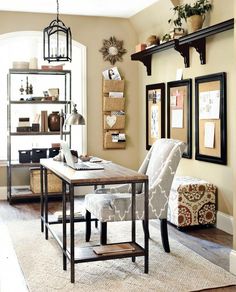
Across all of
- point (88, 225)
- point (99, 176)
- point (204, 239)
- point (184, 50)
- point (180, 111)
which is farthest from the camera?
point (180, 111)

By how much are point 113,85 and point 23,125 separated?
1.44 meters

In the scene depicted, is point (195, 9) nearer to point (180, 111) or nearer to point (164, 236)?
point (180, 111)

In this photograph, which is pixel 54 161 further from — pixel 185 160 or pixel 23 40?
pixel 23 40

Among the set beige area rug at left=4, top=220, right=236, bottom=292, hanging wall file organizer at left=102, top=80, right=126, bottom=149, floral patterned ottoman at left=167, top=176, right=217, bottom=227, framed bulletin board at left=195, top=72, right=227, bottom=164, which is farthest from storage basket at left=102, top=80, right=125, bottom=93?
beige area rug at left=4, top=220, right=236, bottom=292

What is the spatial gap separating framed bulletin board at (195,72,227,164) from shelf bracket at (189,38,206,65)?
0.22m

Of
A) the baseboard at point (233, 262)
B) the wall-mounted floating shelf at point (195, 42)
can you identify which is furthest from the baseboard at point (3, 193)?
the baseboard at point (233, 262)

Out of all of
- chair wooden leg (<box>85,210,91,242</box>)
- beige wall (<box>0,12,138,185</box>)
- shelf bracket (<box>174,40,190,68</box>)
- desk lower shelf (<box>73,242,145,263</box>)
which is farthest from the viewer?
beige wall (<box>0,12,138,185</box>)

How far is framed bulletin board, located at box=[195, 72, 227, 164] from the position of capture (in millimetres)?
5012

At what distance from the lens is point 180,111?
592 cm

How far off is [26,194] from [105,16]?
280 centimetres

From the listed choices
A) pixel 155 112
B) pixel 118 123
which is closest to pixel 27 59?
pixel 118 123

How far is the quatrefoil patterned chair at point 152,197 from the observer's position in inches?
155

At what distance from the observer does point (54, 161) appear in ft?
15.5

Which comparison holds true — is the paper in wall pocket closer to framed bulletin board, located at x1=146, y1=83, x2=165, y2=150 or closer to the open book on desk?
framed bulletin board, located at x1=146, y1=83, x2=165, y2=150
